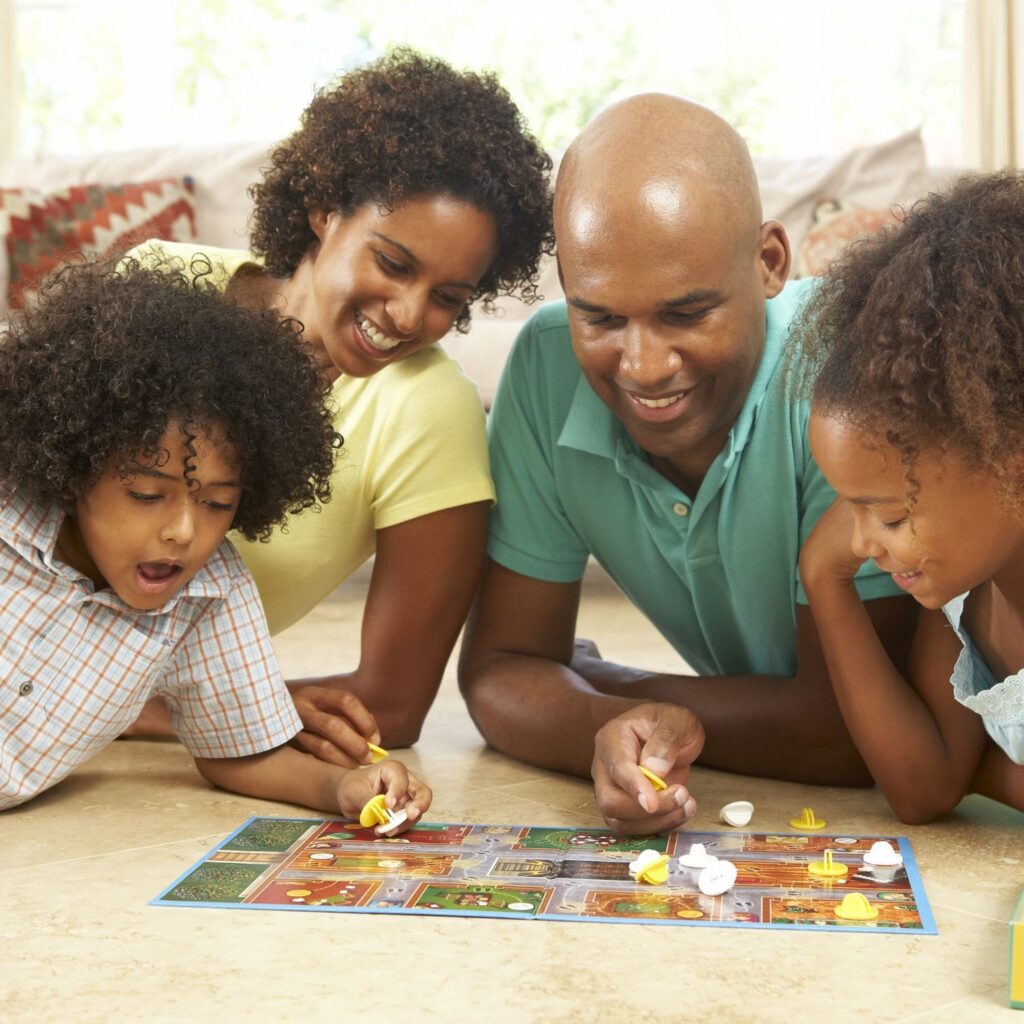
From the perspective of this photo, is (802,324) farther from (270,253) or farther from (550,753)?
(270,253)

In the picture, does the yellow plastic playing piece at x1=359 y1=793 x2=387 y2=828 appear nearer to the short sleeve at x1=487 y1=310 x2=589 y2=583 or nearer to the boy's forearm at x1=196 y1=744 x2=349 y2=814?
the boy's forearm at x1=196 y1=744 x2=349 y2=814

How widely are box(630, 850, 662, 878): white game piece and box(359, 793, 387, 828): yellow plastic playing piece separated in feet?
0.99

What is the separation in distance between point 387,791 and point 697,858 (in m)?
0.38

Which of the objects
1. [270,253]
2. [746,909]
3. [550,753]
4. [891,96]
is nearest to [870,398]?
[746,909]

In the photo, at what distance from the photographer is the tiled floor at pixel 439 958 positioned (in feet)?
3.99

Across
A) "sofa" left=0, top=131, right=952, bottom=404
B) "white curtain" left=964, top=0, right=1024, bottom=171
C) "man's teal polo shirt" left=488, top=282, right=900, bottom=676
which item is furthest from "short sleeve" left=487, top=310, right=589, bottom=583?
"white curtain" left=964, top=0, right=1024, bottom=171

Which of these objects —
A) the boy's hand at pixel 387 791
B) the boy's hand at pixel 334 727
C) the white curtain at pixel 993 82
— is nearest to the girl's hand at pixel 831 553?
the boy's hand at pixel 387 791

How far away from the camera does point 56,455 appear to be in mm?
1707

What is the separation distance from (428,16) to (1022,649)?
411 cm

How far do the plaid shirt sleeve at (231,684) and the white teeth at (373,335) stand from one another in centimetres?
37

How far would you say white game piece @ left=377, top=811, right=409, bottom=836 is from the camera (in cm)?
166

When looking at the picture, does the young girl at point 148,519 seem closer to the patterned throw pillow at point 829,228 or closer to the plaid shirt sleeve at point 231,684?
the plaid shirt sleeve at point 231,684

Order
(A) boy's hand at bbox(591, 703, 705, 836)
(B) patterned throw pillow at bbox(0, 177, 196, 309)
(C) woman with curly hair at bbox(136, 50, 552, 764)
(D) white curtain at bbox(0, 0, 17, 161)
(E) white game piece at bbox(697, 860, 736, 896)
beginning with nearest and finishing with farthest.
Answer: (E) white game piece at bbox(697, 860, 736, 896) < (A) boy's hand at bbox(591, 703, 705, 836) < (C) woman with curly hair at bbox(136, 50, 552, 764) < (B) patterned throw pillow at bbox(0, 177, 196, 309) < (D) white curtain at bbox(0, 0, 17, 161)

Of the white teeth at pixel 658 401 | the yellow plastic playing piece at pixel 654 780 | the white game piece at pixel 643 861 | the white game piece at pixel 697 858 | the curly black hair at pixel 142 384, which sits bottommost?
the white game piece at pixel 697 858
